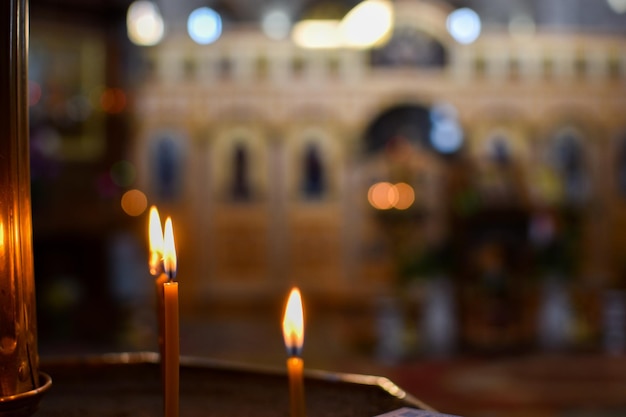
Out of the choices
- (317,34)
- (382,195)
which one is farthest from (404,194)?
(317,34)

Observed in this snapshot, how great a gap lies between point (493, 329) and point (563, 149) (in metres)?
3.05

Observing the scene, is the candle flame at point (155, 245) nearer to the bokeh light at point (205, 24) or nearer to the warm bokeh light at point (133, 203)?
the warm bokeh light at point (133, 203)

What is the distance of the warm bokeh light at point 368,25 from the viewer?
7422 millimetres

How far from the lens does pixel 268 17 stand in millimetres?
7934

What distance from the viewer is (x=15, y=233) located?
88 centimetres

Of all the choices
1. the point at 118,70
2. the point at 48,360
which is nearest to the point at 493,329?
the point at 118,70

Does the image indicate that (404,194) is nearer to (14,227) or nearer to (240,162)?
(240,162)

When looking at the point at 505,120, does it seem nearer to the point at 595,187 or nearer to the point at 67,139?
the point at 595,187

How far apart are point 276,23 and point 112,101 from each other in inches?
115

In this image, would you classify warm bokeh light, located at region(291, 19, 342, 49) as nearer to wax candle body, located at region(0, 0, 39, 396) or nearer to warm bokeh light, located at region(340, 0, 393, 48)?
warm bokeh light, located at region(340, 0, 393, 48)

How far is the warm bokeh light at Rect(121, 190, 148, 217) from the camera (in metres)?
5.27

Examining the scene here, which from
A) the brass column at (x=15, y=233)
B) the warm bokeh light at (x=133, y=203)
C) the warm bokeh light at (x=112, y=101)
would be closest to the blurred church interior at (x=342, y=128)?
the warm bokeh light at (x=133, y=203)

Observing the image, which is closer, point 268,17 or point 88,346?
point 88,346

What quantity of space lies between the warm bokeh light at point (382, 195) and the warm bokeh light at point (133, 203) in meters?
2.08
